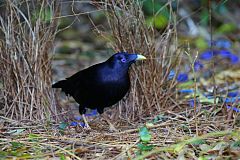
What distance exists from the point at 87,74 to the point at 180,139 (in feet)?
4.19

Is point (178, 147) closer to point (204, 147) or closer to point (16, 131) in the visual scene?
point (204, 147)

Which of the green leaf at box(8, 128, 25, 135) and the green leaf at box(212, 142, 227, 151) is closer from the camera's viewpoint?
the green leaf at box(212, 142, 227, 151)

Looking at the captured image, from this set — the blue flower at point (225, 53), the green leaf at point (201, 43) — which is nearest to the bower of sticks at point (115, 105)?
the blue flower at point (225, 53)

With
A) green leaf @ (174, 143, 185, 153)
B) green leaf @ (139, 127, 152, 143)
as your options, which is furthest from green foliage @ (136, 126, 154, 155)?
green leaf @ (174, 143, 185, 153)

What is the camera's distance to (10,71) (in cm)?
445

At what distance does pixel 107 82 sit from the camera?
14.5 feet

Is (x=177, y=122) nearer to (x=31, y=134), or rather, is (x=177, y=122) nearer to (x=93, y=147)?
(x=93, y=147)

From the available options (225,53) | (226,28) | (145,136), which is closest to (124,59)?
(145,136)

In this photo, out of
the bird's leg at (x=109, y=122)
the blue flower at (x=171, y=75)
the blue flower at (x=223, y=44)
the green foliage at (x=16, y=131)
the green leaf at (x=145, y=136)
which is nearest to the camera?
the green leaf at (x=145, y=136)

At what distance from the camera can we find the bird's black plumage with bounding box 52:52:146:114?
4.40 m

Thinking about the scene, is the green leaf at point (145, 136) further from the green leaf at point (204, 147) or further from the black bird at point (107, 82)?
the black bird at point (107, 82)

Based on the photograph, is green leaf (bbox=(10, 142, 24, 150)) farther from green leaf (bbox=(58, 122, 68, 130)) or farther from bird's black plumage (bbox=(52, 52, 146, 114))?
bird's black plumage (bbox=(52, 52, 146, 114))

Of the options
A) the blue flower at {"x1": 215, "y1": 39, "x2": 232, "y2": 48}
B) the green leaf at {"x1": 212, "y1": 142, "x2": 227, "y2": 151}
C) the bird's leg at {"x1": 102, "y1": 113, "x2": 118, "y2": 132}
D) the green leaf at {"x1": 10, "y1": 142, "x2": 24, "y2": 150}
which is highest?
the blue flower at {"x1": 215, "y1": 39, "x2": 232, "y2": 48}

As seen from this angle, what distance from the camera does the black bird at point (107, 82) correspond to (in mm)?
4398
